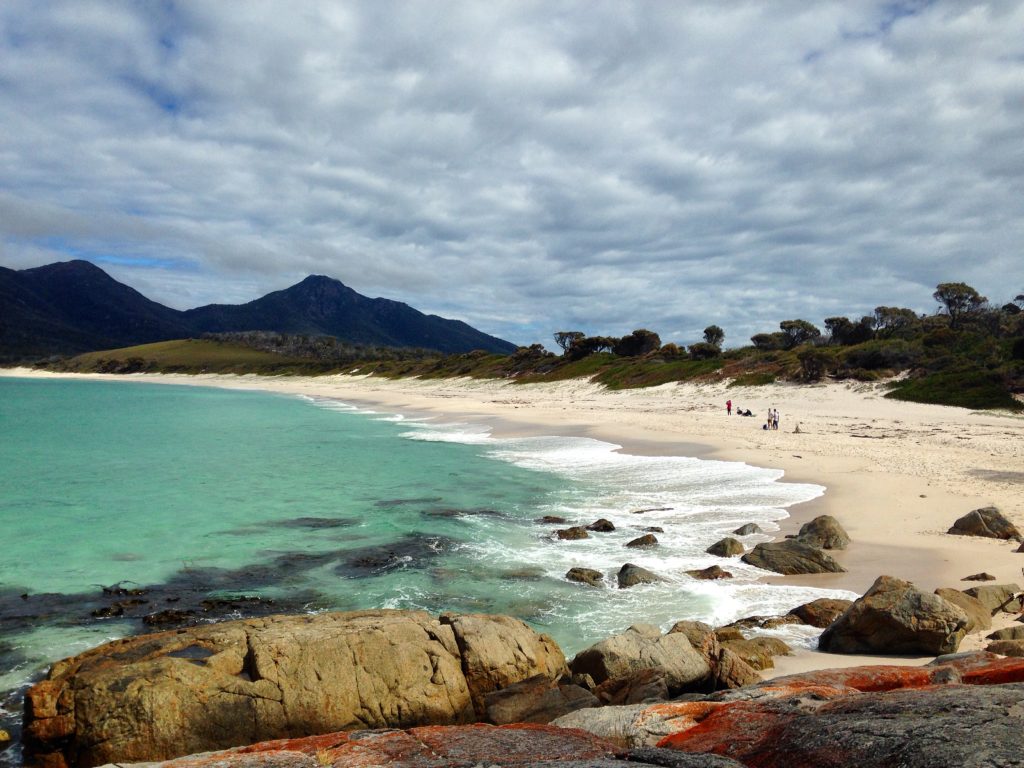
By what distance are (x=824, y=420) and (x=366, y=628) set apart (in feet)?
127

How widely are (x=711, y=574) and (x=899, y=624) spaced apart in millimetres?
4664

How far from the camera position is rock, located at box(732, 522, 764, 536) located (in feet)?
51.7

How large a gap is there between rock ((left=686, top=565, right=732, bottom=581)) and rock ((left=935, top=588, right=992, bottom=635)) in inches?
155

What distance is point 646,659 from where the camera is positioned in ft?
26.7

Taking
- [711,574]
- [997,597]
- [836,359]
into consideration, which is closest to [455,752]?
[711,574]

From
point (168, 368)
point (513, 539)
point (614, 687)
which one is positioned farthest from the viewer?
point (168, 368)

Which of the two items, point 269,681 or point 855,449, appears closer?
point 269,681

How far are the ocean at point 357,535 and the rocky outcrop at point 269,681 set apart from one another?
2118mm

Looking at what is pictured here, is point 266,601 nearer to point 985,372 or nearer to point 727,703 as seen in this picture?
point 727,703

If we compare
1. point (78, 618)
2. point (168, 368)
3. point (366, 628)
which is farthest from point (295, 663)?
point (168, 368)

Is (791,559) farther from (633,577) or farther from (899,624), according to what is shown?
(899,624)

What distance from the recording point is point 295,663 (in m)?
7.34

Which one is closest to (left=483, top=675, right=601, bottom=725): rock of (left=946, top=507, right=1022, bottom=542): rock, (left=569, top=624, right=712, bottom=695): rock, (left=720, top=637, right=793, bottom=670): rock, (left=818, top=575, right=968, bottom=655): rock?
(left=569, top=624, right=712, bottom=695): rock

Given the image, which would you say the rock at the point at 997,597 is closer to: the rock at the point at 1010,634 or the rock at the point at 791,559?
the rock at the point at 1010,634
